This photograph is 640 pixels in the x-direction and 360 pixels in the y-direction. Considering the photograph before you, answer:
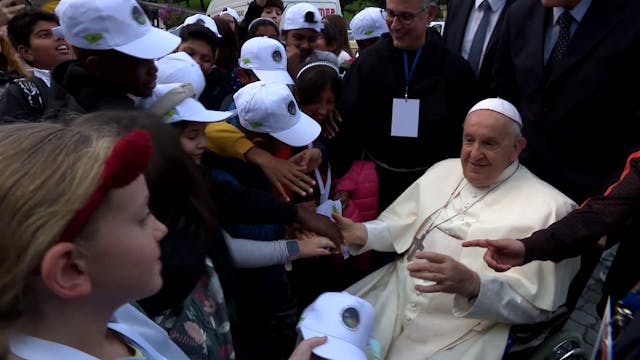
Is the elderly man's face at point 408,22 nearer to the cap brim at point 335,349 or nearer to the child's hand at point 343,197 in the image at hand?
the child's hand at point 343,197

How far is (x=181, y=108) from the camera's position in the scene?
2.11m

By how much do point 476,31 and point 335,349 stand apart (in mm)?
2679

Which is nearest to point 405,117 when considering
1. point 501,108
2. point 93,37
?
point 501,108

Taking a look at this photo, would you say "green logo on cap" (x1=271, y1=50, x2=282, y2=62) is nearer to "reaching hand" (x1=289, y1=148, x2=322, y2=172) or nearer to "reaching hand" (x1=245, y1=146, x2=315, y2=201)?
"reaching hand" (x1=289, y1=148, x2=322, y2=172)

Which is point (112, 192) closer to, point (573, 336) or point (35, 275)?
point (35, 275)

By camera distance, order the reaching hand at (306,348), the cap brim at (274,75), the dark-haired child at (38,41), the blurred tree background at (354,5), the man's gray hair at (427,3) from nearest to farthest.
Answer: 1. the reaching hand at (306,348)
2. the man's gray hair at (427,3)
3. the dark-haired child at (38,41)
4. the cap brim at (274,75)
5. the blurred tree background at (354,5)

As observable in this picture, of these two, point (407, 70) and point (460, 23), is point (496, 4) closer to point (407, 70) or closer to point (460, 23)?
point (460, 23)

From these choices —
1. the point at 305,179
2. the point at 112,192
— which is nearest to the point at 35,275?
the point at 112,192

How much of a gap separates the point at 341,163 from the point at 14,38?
230cm

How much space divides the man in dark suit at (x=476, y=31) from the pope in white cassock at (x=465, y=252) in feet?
3.04

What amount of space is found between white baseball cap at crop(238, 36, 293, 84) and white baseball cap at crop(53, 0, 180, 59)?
69.9 inches

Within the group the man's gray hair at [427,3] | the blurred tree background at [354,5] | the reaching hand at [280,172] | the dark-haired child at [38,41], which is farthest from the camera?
the blurred tree background at [354,5]

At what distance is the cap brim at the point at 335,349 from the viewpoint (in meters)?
1.82

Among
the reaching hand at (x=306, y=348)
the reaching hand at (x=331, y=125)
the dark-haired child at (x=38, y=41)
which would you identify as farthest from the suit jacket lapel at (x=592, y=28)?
the dark-haired child at (x=38, y=41)
